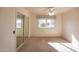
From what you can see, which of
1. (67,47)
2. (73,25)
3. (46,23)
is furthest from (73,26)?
(46,23)

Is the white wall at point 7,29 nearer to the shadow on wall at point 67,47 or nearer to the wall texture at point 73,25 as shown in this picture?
the shadow on wall at point 67,47

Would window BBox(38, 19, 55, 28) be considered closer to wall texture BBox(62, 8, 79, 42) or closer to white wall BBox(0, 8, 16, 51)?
wall texture BBox(62, 8, 79, 42)

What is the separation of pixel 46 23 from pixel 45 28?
45 cm

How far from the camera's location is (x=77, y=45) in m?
6.18

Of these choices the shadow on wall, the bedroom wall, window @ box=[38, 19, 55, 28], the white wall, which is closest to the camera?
the white wall

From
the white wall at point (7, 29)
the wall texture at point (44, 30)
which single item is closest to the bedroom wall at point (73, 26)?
the wall texture at point (44, 30)

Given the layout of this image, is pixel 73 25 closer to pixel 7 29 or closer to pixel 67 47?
pixel 67 47

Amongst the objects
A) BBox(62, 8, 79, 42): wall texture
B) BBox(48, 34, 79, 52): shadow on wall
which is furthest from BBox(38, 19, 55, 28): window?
BBox(48, 34, 79, 52): shadow on wall

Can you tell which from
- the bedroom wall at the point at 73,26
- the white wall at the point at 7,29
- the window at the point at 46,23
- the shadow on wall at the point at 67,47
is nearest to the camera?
the white wall at the point at 7,29

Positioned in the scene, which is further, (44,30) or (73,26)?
(44,30)
